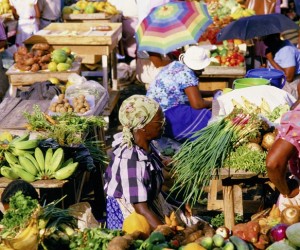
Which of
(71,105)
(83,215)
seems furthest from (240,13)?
(83,215)

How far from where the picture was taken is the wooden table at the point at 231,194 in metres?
4.74

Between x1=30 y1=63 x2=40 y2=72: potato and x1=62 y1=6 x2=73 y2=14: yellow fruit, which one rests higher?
x1=30 y1=63 x2=40 y2=72: potato

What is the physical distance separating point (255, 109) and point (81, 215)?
6.46 ft

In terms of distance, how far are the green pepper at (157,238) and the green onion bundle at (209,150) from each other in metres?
1.12

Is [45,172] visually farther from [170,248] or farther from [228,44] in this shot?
[228,44]

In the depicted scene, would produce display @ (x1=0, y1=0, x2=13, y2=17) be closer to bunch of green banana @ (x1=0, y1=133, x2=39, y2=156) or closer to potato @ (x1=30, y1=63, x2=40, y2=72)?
potato @ (x1=30, y1=63, x2=40, y2=72)

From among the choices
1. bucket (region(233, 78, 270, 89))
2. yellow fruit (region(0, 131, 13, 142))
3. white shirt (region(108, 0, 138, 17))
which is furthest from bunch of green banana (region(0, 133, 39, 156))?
white shirt (region(108, 0, 138, 17))

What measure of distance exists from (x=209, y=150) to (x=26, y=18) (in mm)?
7360

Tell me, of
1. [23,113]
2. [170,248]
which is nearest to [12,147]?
[23,113]

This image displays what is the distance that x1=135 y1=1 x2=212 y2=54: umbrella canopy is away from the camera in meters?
7.74

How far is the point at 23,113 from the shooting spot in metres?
6.20

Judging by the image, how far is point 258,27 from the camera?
8.55 meters

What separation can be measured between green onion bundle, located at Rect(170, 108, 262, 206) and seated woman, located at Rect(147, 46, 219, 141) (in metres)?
1.63

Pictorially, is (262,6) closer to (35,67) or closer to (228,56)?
(228,56)
